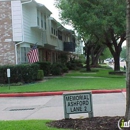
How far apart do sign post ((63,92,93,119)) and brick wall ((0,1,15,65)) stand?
1442 centimetres

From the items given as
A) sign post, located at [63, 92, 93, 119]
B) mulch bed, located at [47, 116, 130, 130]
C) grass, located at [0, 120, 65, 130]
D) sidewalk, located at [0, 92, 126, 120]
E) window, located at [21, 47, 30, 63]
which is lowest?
sidewalk, located at [0, 92, 126, 120]

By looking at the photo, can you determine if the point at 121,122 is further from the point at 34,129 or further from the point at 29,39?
the point at 29,39

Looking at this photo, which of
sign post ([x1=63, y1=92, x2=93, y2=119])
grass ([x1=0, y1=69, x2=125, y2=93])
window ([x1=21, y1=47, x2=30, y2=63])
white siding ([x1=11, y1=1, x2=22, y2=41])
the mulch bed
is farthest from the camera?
window ([x1=21, y1=47, x2=30, y2=63])

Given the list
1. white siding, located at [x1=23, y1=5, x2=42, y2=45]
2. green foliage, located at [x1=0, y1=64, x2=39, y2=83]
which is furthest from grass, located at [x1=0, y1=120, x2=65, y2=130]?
white siding, located at [x1=23, y1=5, x2=42, y2=45]

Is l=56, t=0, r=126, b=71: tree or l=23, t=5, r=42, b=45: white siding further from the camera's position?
l=23, t=5, r=42, b=45: white siding

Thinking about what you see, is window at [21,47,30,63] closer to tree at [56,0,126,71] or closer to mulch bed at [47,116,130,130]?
tree at [56,0,126,71]

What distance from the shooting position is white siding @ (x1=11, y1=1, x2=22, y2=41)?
19.9m

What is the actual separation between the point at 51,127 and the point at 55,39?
88.4 feet

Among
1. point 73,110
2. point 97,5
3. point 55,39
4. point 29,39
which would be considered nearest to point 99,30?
point 97,5

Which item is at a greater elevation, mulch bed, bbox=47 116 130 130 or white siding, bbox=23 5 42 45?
white siding, bbox=23 5 42 45

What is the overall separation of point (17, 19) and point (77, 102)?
14814 millimetres

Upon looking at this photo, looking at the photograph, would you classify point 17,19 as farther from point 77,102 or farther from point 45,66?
point 77,102

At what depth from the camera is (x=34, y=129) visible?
220 inches

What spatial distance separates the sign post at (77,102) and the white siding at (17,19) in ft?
46.7
